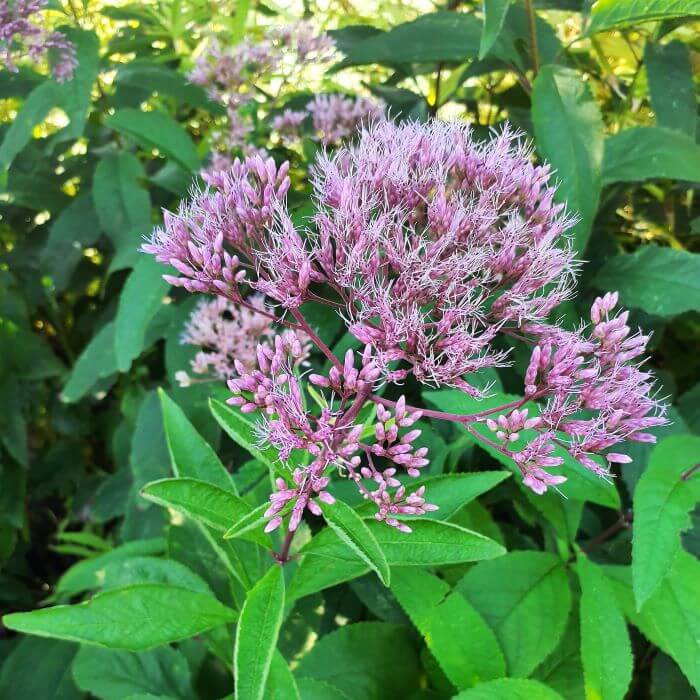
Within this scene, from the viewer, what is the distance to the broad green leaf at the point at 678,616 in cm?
80

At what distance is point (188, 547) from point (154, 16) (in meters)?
1.24

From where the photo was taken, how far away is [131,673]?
1.08 meters

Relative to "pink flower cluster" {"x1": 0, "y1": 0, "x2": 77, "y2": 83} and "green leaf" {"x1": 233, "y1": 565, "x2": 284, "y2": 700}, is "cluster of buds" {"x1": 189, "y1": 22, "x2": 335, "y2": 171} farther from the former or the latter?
"green leaf" {"x1": 233, "y1": 565, "x2": 284, "y2": 700}

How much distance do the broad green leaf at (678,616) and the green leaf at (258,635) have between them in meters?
0.45

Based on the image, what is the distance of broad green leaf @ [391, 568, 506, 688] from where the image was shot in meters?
0.83

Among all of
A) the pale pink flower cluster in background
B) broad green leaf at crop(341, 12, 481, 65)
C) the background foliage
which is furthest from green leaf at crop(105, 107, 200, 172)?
the pale pink flower cluster in background

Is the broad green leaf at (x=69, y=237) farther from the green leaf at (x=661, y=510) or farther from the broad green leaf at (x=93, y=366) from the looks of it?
the green leaf at (x=661, y=510)

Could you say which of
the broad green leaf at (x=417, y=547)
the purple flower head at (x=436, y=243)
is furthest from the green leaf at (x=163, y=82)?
the broad green leaf at (x=417, y=547)

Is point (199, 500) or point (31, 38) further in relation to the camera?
point (31, 38)

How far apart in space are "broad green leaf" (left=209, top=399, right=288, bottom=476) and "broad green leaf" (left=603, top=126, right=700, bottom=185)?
693 mm

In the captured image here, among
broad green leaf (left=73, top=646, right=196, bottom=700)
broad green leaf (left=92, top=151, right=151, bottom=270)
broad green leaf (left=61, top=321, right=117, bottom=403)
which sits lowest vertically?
broad green leaf (left=73, top=646, right=196, bottom=700)

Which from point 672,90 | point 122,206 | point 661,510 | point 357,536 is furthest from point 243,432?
point 672,90

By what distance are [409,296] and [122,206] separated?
0.88 metres

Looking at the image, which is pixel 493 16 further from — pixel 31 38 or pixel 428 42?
pixel 31 38
